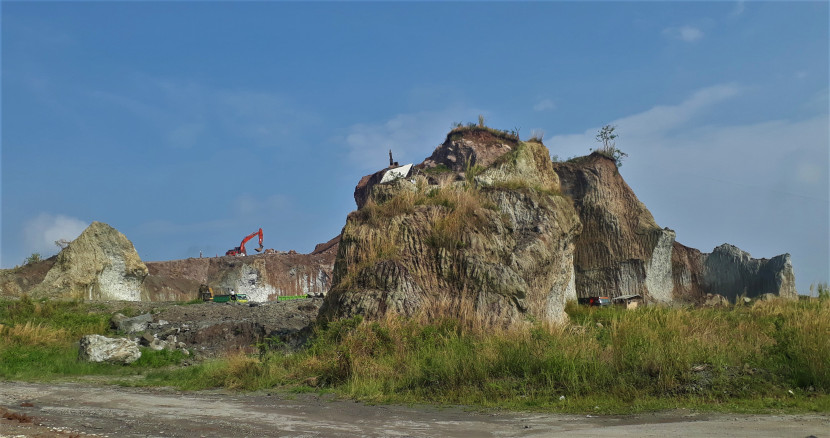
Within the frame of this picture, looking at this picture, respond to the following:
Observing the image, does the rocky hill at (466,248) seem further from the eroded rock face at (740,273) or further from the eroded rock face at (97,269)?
the eroded rock face at (740,273)

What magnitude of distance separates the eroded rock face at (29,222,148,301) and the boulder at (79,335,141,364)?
58.4 ft

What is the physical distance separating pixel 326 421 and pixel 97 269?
3022 cm

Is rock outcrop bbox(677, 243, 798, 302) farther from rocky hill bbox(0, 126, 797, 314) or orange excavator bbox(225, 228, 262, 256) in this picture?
orange excavator bbox(225, 228, 262, 256)

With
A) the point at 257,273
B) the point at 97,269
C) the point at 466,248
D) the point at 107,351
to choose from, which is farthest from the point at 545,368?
the point at 257,273

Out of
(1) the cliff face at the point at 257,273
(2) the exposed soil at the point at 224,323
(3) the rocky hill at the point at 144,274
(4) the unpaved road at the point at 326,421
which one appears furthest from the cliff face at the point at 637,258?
(4) the unpaved road at the point at 326,421

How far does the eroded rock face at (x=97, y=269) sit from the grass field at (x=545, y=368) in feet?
65.9

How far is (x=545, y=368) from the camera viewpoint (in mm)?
9227

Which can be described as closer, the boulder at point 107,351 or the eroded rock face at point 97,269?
the boulder at point 107,351

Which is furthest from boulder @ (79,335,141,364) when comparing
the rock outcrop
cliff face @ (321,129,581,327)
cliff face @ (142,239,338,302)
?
the rock outcrop

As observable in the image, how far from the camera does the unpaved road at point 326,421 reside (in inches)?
253

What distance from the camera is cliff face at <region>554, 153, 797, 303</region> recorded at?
132ft

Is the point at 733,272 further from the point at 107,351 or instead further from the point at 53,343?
the point at 53,343

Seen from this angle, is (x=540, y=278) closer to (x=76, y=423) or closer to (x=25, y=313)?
(x=76, y=423)

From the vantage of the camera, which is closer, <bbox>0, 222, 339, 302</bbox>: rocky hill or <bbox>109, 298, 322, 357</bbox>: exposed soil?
<bbox>109, 298, 322, 357</bbox>: exposed soil
